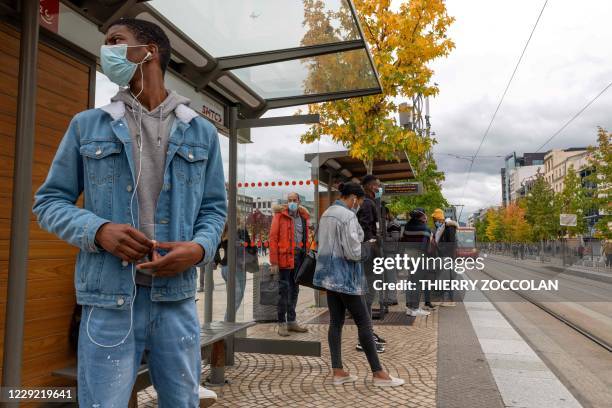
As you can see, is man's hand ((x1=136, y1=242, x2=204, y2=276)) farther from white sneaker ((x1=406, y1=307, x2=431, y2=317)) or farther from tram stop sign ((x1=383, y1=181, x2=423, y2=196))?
tram stop sign ((x1=383, y1=181, x2=423, y2=196))

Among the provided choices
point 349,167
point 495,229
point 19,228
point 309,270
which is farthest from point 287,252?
point 495,229

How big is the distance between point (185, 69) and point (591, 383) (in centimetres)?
492

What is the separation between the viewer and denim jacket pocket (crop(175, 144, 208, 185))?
1611 millimetres

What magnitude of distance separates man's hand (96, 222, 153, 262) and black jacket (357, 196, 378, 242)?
16.9 ft

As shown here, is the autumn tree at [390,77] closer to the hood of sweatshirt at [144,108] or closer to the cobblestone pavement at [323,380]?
the cobblestone pavement at [323,380]

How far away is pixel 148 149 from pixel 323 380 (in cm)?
386

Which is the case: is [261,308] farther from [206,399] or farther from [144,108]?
[144,108]

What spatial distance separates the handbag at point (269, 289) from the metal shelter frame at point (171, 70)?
173 centimetres

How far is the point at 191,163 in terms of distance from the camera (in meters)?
1.64

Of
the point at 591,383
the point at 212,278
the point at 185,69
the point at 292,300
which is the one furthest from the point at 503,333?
the point at 185,69

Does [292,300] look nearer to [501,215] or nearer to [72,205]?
[72,205]

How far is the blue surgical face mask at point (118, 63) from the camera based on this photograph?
163cm

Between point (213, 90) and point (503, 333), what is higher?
point (213, 90)

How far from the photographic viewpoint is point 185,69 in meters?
4.80
